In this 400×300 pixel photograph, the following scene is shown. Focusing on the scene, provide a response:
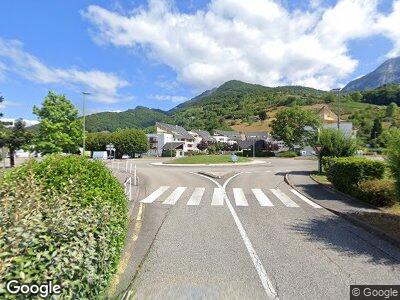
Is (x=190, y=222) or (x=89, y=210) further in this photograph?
(x=190, y=222)

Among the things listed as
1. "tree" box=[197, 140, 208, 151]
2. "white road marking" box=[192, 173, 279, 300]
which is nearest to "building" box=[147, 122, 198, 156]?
"tree" box=[197, 140, 208, 151]

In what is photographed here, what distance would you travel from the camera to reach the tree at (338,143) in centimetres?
2256

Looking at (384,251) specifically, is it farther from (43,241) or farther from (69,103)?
(69,103)

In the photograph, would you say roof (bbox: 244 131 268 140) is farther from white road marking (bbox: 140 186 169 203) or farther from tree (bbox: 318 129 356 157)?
white road marking (bbox: 140 186 169 203)

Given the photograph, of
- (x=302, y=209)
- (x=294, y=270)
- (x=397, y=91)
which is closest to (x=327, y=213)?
(x=302, y=209)

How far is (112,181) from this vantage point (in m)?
6.86

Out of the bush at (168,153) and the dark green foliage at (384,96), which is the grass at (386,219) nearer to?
the bush at (168,153)

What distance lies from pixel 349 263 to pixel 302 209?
6.23m

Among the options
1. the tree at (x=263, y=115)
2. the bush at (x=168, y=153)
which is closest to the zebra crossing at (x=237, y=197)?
the bush at (x=168, y=153)

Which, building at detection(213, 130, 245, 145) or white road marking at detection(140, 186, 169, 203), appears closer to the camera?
white road marking at detection(140, 186, 169, 203)

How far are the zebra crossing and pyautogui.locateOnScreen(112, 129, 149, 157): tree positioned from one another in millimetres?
70611

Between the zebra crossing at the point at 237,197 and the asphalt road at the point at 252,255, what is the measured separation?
3.83 feet

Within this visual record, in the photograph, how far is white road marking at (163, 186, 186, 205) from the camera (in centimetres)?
1411

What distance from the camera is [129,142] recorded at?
87500mm
